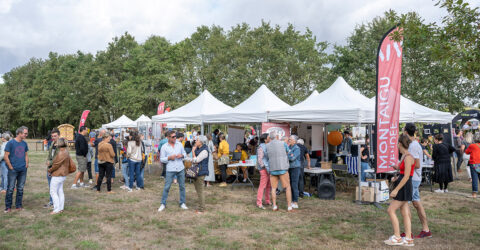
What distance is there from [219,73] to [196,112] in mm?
18010

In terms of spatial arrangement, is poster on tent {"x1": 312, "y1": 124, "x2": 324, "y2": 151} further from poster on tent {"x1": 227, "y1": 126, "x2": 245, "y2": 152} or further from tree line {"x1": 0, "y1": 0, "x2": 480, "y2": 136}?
tree line {"x1": 0, "y1": 0, "x2": 480, "y2": 136}

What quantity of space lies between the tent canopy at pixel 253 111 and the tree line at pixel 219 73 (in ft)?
31.2

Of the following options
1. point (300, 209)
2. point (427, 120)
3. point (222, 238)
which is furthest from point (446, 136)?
point (222, 238)

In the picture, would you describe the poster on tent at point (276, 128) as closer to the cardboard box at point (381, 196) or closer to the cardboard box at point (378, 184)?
the cardboard box at point (378, 184)

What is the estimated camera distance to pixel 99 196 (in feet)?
24.6

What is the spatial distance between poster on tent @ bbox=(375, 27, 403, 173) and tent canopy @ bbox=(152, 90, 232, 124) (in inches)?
242

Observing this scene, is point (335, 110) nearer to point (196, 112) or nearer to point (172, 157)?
point (172, 157)

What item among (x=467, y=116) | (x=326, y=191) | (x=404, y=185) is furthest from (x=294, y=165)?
(x=467, y=116)

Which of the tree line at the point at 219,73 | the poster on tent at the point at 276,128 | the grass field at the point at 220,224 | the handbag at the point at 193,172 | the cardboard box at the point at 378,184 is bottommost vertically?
the grass field at the point at 220,224

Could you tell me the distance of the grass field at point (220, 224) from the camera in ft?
14.4

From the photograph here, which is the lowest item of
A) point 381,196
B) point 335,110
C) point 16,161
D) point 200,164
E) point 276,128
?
point 381,196

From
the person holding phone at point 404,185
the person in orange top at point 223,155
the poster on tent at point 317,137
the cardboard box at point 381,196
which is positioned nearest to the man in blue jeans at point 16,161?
the person in orange top at point 223,155

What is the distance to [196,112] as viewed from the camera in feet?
37.4

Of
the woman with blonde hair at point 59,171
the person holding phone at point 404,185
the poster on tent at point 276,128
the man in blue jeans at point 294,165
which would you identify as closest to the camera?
the person holding phone at point 404,185
